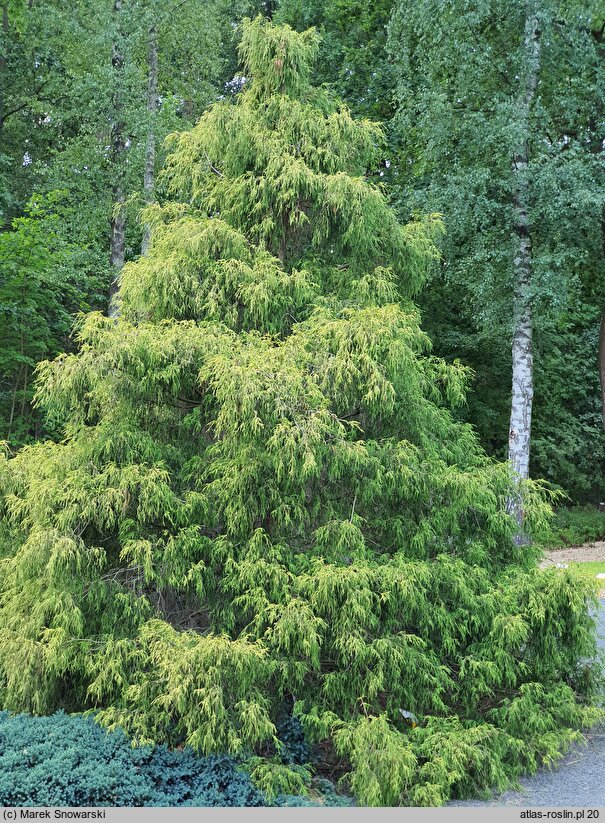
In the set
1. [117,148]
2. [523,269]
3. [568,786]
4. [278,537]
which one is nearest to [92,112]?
[117,148]

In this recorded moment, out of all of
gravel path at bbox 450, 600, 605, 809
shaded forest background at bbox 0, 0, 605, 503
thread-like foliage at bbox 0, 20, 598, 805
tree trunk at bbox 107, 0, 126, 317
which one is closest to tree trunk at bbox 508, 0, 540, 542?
shaded forest background at bbox 0, 0, 605, 503

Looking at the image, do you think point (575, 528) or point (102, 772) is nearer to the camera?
point (102, 772)

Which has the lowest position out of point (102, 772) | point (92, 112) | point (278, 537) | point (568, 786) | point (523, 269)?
point (568, 786)

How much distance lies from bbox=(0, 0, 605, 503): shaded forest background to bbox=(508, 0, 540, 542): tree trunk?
0.21 metres

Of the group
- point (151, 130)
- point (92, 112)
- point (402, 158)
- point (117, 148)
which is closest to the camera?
point (151, 130)

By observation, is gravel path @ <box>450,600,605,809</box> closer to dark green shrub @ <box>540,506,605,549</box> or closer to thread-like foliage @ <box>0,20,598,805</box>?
thread-like foliage @ <box>0,20,598,805</box>

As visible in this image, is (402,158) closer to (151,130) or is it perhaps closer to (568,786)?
(151,130)

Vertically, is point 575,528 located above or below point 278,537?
above

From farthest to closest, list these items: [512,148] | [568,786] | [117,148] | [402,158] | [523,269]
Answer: [402,158] → [117,148] → [523,269] → [512,148] → [568,786]

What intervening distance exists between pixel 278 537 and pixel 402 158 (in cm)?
1418

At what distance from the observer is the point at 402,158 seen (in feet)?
62.7

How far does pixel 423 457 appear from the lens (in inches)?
293
